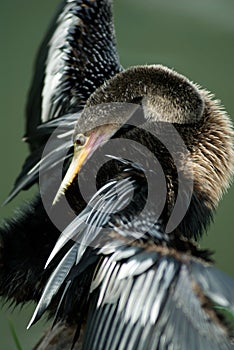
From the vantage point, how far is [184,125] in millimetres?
1791

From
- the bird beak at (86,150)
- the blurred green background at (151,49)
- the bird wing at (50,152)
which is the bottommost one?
the blurred green background at (151,49)

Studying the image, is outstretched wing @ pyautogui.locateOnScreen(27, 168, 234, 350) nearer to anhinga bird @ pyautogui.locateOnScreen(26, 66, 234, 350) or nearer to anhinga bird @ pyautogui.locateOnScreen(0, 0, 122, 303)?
anhinga bird @ pyautogui.locateOnScreen(26, 66, 234, 350)

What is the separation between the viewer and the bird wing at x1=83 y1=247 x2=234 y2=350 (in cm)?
136

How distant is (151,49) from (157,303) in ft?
8.74

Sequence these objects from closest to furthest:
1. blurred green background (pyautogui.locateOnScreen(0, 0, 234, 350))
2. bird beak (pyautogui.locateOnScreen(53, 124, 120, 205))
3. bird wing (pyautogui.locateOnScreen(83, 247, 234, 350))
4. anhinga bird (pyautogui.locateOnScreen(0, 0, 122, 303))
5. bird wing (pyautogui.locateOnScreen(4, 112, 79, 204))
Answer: bird wing (pyautogui.locateOnScreen(83, 247, 234, 350)) < bird beak (pyautogui.locateOnScreen(53, 124, 120, 205)) < bird wing (pyautogui.locateOnScreen(4, 112, 79, 204)) < anhinga bird (pyautogui.locateOnScreen(0, 0, 122, 303)) < blurred green background (pyautogui.locateOnScreen(0, 0, 234, 350))

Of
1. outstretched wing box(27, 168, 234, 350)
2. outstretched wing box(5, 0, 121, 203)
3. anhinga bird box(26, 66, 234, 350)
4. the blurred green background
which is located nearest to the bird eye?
anhinga bird box(26, 66, 234, 350)

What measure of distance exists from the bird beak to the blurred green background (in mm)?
1505

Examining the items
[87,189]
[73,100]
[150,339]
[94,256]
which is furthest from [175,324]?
[73,100]

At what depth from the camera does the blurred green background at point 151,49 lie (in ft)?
11.6

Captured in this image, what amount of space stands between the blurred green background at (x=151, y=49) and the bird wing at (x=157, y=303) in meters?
1.80

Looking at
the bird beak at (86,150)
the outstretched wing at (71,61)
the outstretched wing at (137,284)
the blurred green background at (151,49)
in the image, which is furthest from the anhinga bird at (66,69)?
the blurred green background at (151,49)

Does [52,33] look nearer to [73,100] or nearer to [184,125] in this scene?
[73,100]

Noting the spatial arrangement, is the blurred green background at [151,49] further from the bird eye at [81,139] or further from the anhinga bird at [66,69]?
the bird eye at [81,139]

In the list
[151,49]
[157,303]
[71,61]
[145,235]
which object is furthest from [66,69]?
[151,49]
